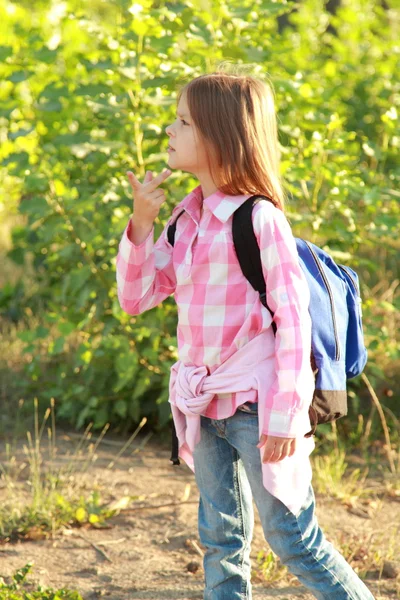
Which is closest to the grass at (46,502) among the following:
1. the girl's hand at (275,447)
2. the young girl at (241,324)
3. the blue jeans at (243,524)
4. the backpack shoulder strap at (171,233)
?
the blue jeans at (243,524)

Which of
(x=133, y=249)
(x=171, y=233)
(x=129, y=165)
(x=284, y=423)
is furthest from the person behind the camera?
(x=129, y=165)

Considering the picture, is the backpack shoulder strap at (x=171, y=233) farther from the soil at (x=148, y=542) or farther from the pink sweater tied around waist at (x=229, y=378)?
the soil at (x=148, y=542)

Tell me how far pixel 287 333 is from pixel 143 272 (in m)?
0.45

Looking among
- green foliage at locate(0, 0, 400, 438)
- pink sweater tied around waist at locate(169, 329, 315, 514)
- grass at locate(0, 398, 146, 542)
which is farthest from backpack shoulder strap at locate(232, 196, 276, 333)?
grass at locate(0, 398, 146, 542)

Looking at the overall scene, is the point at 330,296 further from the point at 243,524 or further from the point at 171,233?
the point at 243,524

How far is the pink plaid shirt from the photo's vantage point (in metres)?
1.97

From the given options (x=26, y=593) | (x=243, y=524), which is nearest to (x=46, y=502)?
(x=26, y=593)

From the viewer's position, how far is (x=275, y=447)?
6.54 ft

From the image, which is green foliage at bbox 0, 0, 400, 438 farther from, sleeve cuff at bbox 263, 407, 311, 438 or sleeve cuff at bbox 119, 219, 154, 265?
sleeve cuff at bbox 263, 407, 311, 438

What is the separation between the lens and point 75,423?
4.29m

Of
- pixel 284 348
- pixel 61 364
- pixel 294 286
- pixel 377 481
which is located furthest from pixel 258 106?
pixel 61 364

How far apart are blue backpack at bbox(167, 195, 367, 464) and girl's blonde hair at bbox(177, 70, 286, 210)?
2.2 inches

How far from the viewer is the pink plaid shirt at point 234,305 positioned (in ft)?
6.48

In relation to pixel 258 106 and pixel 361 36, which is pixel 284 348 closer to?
pixel 258 106
